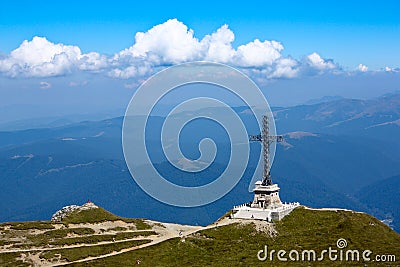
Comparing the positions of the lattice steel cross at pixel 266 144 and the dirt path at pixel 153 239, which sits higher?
the lattice steel cross at pixel 266 144

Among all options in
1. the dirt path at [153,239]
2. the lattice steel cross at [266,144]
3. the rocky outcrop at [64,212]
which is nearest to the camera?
the dirt path at [153,239]

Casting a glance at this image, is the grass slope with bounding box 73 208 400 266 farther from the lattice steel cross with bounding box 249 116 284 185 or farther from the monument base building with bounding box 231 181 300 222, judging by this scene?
the lattice steel cross with bounding box 249 116 284 185

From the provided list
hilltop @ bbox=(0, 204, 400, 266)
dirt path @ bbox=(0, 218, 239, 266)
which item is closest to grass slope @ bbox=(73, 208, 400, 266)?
hilltop @ bbox=(0, 204, 400, 266)

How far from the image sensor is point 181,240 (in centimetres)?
10038

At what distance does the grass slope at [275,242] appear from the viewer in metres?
90.9

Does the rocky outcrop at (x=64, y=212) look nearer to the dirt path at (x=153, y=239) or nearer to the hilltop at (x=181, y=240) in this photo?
the hilltop at (x=181, y=240)

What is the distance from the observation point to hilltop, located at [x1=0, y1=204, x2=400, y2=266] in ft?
299

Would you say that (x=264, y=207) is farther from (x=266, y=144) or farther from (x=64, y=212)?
(x=64, y=212)

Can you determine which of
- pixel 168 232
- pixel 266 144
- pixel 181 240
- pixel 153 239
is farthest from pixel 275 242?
pixel 266 144

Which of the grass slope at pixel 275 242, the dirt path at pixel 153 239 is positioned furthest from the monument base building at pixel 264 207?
the dirt path at pixel 153 239

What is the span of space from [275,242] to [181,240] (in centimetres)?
1703

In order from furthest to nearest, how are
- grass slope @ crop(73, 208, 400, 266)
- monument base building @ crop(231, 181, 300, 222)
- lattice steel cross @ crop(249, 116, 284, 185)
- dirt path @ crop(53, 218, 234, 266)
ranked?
lattice steel cross @ crop(249, 116, 284, 185), monument base building @ crop(231, 181, 300, 222), dirt path @ crop(53, 218, 234, 266), grass slope @ crop(73, 208, 400, 266)

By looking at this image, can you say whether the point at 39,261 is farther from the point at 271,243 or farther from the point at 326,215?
the point at 326,215

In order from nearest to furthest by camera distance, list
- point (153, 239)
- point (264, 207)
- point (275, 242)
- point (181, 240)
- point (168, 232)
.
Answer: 1. point (181, 240)
2. point (275, 242)
3. point (153, 239)
4. point (168, 232)
5. point (264, 207)
